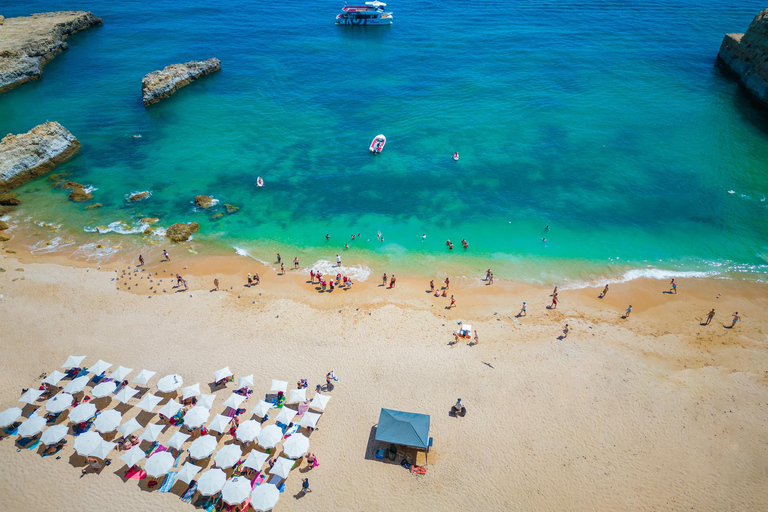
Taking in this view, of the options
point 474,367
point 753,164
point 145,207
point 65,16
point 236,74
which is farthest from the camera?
point 65,16

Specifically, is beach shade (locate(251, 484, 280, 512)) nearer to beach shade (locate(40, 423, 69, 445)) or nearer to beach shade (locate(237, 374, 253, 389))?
beach shade (locate(237, 374, 253, 389))

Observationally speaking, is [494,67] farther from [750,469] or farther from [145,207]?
[750,469]

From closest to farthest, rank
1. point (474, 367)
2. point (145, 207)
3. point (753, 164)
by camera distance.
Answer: point (474, 367) < point (145, 207) < point (753, 164)

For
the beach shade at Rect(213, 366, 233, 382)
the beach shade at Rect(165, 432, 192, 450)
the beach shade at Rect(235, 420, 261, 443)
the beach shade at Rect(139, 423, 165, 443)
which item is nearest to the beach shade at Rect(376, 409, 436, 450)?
the beach shade at Rect(235, 420, 261, 443)

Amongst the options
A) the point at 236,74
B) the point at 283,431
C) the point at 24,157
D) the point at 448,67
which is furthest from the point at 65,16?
the point at 283,431

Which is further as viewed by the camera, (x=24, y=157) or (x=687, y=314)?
(x=24, y=157)

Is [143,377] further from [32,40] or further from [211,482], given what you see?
[32,40]
